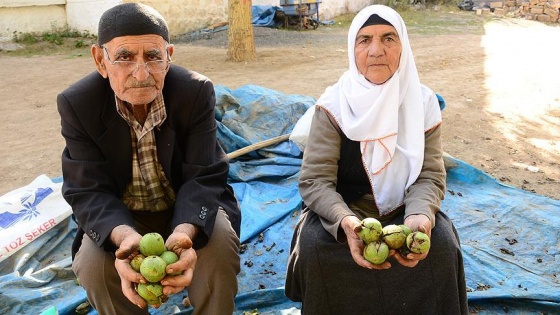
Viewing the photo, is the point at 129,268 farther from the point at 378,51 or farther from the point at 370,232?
the point at 378,51

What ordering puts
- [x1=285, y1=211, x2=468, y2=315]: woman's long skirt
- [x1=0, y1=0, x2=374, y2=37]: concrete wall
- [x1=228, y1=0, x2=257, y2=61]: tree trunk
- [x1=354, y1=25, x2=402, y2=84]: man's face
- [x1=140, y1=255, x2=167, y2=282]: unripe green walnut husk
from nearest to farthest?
1. [x1=140, y1=255, x2=167, y2=282]: unripe green walnut husk
2. [x1=285, y1=211, x2=468, y2=315]: woman's long skirt
3. [x1=354, y1=25, x2=402, y2=84]: man's face
4. [x1=228, y1=0, x2=257, y2=61]: tree trunk
5. [x1=0, y1=0, x2=374, y2=37]: concrete wall

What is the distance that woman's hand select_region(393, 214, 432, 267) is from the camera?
2.22 m

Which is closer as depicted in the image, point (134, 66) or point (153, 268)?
point (153, 268)

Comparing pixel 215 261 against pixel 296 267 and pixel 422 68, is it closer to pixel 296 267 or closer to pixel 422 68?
pixel 296 267

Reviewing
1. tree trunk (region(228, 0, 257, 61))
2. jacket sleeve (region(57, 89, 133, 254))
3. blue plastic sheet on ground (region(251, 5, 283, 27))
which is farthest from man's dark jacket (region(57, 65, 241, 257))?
blue plastic sheet on ground (region(251, 5, 283, 27))

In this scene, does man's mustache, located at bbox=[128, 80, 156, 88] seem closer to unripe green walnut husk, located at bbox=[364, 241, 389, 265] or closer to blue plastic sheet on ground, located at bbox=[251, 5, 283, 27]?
unripe green walnut husk, located at bbox=[364, 241, 389, 265]

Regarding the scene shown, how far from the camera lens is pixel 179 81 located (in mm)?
2555

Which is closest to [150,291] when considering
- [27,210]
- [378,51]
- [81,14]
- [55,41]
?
[378,51]

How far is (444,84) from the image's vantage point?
8242 millimetres

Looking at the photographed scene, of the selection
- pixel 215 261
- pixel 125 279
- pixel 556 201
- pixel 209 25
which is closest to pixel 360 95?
pixel 215 261

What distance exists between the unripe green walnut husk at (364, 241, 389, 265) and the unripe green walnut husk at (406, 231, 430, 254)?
10 cm

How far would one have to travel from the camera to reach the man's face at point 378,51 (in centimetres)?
257

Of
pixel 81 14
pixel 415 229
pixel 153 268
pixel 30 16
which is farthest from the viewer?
pixel 81 14

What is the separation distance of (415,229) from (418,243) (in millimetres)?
212
